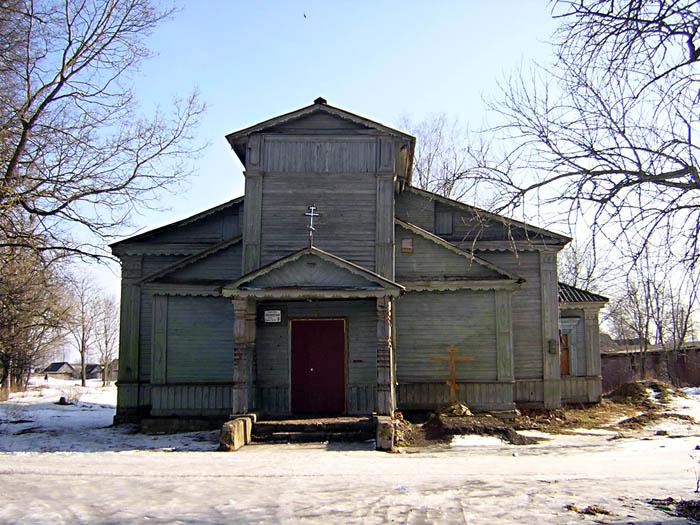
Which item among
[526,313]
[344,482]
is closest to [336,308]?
[526,313]

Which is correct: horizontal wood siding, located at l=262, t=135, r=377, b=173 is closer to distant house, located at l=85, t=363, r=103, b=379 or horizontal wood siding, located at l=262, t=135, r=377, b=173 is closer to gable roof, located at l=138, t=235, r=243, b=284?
gable roof, located at l=138, t=235, r=243, b=284

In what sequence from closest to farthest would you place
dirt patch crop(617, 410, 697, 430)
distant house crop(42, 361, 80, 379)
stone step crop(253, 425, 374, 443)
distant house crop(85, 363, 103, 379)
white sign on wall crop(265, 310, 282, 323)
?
stone step crop(253, 425, 374, 443) < white sign on wall crop(265, 310, 282, 323) < dirt patch crop(617, 410, 697, 430) < distant house crop(42, 361, 80, 379) < distant house crop(85, 363, 103, 379)

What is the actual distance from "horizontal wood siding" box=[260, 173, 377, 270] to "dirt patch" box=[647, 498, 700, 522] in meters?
A: 10.8

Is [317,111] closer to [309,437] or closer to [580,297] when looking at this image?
[309,437]

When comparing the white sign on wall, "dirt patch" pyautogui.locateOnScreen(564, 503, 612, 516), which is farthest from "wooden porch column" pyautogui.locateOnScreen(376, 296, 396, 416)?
"dirt patch" pyautogui.locateOnScreen(564, 503, 612, 516)

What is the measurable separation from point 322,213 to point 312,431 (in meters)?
5.68

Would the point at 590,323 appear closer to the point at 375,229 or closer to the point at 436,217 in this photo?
the point at 436,217

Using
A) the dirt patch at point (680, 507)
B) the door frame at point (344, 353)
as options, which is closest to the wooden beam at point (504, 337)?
the door frame at point (344, 353)

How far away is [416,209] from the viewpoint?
871 inches

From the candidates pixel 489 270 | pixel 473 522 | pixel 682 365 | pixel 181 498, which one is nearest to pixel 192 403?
pixel 489 270

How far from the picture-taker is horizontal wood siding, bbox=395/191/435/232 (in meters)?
22.0

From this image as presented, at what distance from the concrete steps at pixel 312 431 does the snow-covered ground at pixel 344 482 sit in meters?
0.64

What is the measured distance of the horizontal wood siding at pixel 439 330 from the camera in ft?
65.6

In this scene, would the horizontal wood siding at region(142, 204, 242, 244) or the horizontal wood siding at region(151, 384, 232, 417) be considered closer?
the horizontal wood siding at region(151, 384, 232, 417)
